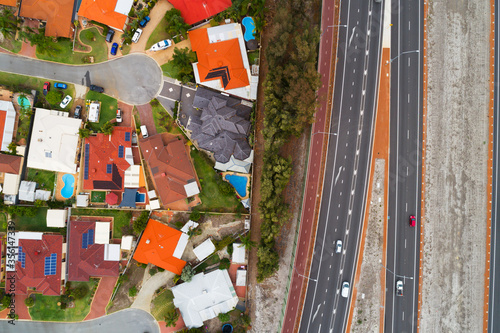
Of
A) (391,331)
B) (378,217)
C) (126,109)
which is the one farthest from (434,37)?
(126,109)

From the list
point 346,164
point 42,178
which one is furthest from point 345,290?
point 42,178

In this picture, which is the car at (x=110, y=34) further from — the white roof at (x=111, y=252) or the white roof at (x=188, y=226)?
the white roof at (x=111, y=252)

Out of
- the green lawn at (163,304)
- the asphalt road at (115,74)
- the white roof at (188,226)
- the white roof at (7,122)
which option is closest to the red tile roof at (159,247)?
the white roof at (188,226)

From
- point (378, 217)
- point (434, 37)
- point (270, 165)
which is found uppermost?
point (434, 37)

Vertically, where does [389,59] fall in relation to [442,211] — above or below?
above

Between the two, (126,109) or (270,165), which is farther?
(126,109)

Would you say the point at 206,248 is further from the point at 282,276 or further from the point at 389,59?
the point at 389,59

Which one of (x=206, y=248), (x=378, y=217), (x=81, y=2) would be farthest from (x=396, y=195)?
(x=81, y=2)

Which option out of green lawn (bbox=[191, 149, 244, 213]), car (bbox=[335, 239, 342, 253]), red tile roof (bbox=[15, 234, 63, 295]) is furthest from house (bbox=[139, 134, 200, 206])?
car (bbox=[335, 239, 342, 253])
